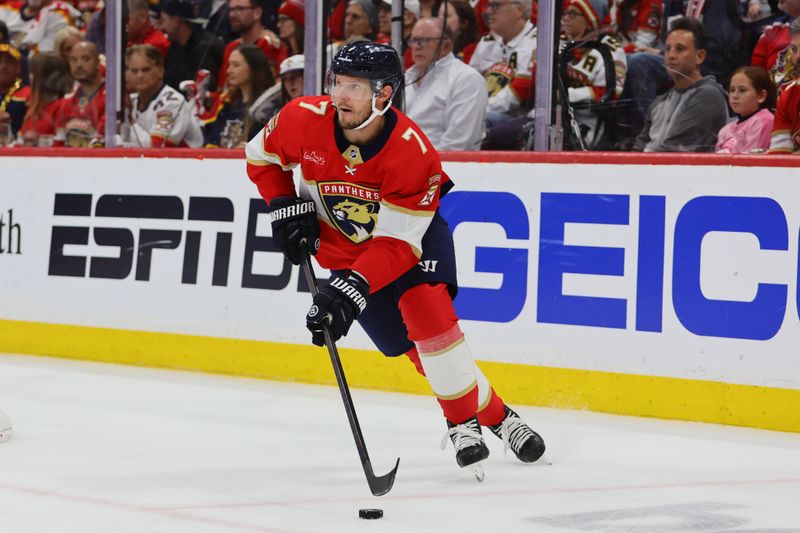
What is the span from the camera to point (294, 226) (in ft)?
11.6

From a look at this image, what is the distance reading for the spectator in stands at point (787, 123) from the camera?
4.61 m

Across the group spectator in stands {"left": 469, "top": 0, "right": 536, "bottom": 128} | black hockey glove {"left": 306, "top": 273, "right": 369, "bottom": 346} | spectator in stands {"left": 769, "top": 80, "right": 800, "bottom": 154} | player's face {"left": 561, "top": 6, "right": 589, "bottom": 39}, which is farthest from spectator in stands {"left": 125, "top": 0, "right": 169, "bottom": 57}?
black hockey glove {"left": 306, "top": 273, "right": 369, "bottom": 346}

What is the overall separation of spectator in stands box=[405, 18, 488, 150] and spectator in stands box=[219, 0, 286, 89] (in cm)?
74

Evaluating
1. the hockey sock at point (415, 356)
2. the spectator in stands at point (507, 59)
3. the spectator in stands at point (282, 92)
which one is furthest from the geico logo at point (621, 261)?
the hockey sock at point (415, 356)

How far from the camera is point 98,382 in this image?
5414 millimetres

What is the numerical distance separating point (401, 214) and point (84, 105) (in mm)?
3755

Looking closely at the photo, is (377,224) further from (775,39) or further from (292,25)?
(292,25)

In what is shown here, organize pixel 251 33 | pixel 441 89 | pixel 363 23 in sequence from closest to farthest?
pixel 441 89 < pixel 363 23 < pixel 251 33

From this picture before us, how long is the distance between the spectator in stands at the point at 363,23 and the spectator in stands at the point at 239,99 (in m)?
0.49

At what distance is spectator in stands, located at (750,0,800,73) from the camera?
4758 millimetres

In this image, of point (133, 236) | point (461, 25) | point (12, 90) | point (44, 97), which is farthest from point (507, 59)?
point (12, 90)

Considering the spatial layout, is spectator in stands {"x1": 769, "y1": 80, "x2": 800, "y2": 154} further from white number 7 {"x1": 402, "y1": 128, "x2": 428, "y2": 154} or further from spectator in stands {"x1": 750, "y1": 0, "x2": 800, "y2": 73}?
white number 7 {"x1": 402, "y1": 128, "x2": 428, "y2": 154}

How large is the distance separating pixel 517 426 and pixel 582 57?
6.32 ft

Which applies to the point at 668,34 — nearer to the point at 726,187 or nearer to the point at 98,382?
the point at 726,187
